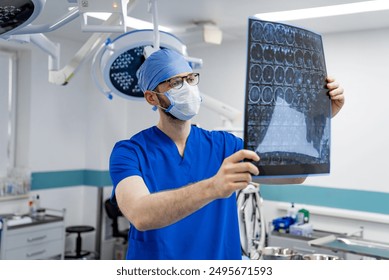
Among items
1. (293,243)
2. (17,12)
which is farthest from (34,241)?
(17,12)

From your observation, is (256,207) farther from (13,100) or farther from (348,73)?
(13,100)

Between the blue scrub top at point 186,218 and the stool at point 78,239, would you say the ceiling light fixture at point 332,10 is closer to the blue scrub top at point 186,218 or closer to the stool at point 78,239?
the blue scrub top at point 186,218

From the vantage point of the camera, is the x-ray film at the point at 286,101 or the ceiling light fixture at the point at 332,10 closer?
the x-ray film at the point at 286,101

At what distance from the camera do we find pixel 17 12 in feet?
3.00

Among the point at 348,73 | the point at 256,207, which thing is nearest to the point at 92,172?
the point at 256,207

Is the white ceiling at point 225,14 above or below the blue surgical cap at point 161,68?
above

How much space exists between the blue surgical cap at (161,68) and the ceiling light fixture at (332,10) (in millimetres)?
1709

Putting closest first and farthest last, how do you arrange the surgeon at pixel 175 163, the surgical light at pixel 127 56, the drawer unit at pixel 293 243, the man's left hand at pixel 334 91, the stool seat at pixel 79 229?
the man's left hand at pixel 334 91 < the surgeon at pixel 175 163 < the surgical light at pixel 127 56 < the drawer unit at pixel 293 243 < the stool seat at pixel 79 229

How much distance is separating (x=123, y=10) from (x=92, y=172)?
3304mm

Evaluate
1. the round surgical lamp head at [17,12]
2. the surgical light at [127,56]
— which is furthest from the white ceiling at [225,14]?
the round surgical lamp head at [17,12]

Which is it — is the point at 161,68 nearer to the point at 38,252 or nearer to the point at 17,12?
the point at 17,12

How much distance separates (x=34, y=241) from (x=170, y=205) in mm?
2788

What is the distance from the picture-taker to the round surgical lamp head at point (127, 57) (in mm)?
1486

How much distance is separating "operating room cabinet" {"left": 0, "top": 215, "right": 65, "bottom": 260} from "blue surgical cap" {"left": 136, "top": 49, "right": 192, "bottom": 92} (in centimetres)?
234
